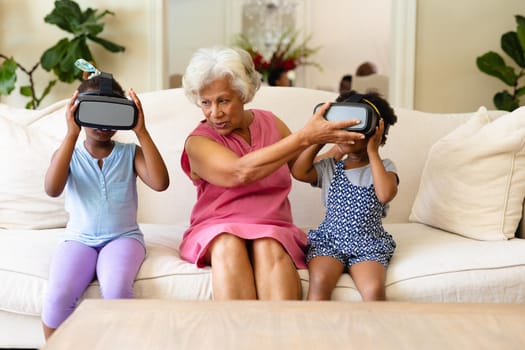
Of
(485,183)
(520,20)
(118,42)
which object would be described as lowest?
(485,183)

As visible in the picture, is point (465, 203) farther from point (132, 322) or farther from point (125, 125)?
point (132, 322)

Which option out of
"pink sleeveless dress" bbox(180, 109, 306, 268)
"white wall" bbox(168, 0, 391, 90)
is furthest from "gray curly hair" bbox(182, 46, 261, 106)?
"white wall" bbox(168, 0, 391, 90)

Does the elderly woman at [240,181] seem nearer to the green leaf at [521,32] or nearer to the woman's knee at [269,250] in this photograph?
the woman's knee at [269,250]

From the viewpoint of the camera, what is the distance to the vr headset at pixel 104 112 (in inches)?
66.9

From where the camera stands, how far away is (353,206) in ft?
6.16

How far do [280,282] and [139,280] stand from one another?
38 cm

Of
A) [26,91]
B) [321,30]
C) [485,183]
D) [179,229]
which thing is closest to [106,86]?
[179,229]

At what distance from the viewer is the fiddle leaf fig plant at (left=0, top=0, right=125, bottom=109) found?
3861mm

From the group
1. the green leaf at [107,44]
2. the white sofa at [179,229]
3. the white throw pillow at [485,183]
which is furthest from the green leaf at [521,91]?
the green leaf at [107,44]

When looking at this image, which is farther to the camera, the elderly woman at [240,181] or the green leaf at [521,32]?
the green leaf at [521,32]

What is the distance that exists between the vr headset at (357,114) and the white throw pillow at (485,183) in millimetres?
533

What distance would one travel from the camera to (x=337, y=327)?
43.4 inches

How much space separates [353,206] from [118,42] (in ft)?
9.06

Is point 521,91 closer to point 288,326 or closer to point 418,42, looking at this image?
point 418,42
